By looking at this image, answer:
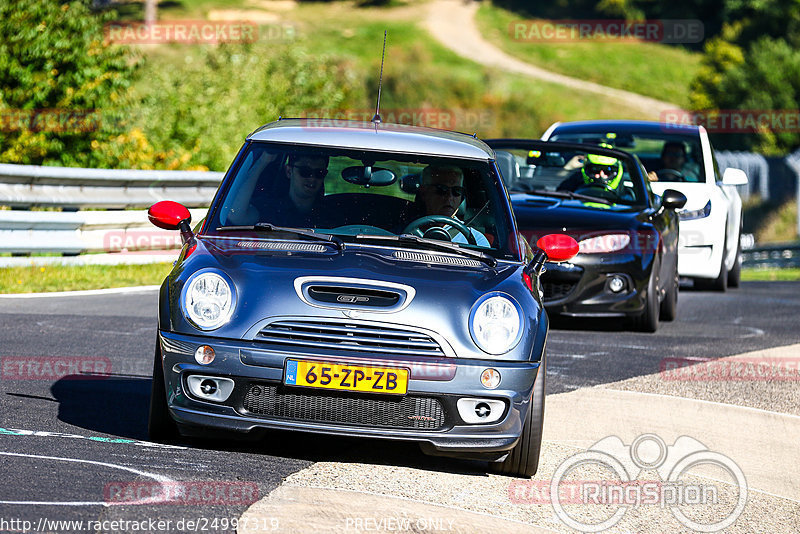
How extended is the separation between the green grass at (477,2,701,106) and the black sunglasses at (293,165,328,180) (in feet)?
219

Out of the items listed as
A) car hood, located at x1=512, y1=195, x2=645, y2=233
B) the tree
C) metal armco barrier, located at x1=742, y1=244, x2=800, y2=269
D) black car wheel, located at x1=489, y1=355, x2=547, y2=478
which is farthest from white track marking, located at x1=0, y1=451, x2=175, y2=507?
metal armco barrier, located at x1=742, y1=244, x2=800, y2=269

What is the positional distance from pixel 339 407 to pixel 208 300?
71 centimetres

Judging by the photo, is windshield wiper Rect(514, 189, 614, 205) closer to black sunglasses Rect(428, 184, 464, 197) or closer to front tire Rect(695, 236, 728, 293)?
front tire Rect(695, 236, 728, 293)

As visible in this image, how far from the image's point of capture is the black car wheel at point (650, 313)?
11.1 metres

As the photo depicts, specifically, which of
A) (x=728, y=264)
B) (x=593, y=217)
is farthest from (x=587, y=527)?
(x=728, y=264)

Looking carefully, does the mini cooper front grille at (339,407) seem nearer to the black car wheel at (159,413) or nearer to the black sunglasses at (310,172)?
the black car wheel at (159,413)

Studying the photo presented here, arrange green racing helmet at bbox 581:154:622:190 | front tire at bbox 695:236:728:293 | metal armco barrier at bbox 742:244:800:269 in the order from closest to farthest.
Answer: green racing helmet at bbox 581:154:622:190 → front tire at bbox 695:236:728:293 → metal armco barrier at bbox 742:244:800:269

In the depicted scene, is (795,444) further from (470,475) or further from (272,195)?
(272,195)

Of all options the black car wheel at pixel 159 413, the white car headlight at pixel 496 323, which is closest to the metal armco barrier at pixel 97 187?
the black car wheel at pixel 159 413

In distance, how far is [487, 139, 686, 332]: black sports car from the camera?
427 inches

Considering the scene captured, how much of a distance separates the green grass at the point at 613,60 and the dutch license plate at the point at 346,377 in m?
67.8

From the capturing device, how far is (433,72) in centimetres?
6156

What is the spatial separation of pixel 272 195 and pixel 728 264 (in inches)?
400

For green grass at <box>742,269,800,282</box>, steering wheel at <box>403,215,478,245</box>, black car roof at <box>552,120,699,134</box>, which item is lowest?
green grass at <box>742,269,800,282</box>
